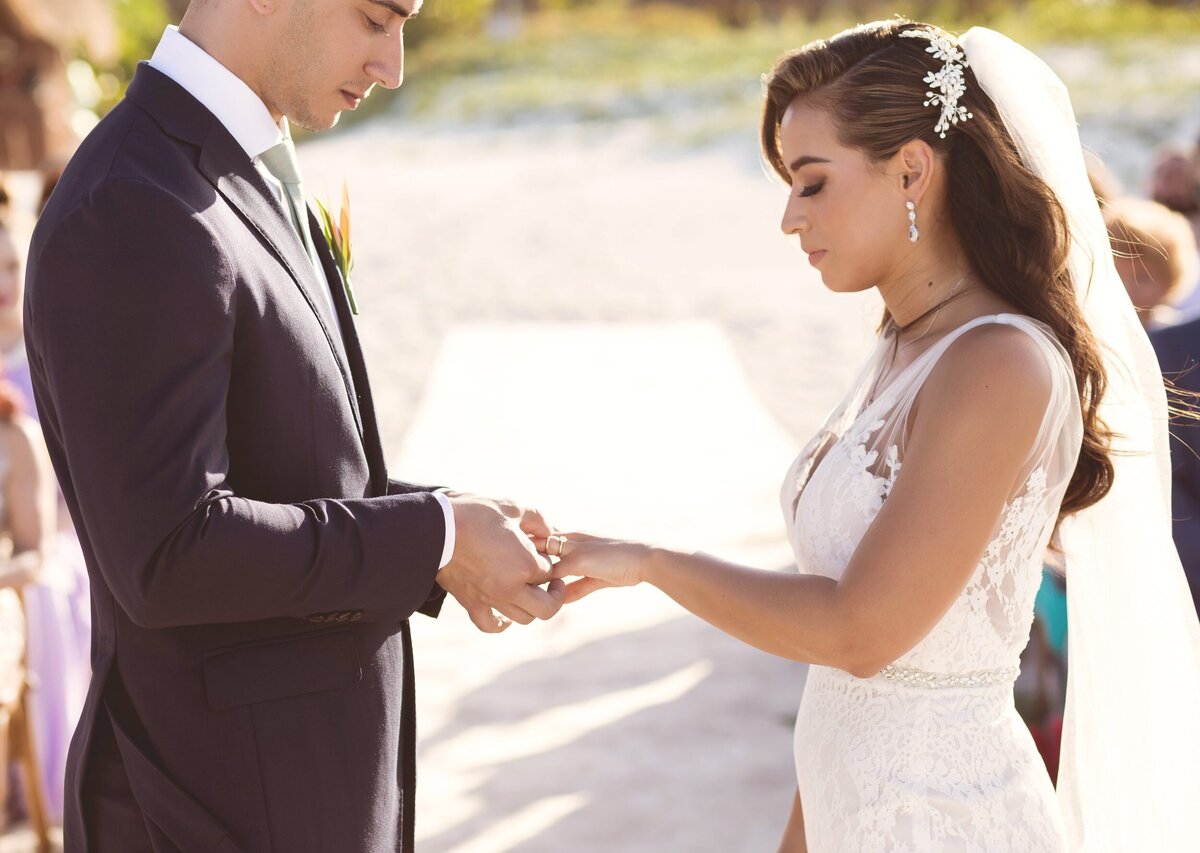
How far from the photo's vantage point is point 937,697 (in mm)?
2229

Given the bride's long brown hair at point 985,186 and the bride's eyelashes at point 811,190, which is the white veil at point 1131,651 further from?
the bride's eyelashes at point 811,190

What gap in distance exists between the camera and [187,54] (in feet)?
6.34

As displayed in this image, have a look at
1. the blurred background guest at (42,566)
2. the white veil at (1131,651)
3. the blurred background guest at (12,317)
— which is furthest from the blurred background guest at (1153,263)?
the blurred background guest at (12,317)

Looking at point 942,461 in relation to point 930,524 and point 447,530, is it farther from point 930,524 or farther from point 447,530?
point 447,530

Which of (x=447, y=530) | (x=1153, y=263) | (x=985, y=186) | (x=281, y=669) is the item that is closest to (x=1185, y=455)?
(x=985, y=186)

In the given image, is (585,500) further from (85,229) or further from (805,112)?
(85,229)

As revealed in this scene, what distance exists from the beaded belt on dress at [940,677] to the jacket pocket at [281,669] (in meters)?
0.91

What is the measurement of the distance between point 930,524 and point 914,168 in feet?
2.01

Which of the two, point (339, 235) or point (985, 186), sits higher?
point (339, 235)

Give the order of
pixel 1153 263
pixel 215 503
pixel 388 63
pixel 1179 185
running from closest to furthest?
pixel 215 503
pixel 388 63
pixel 1153 263
pixel 1179 185

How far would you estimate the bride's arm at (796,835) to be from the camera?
8.12 ft

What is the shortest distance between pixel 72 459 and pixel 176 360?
19 centimetres

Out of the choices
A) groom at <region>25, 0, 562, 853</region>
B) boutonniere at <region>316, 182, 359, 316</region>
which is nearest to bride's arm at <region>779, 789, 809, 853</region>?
groom at <region>25, 0, 562, 853</region>

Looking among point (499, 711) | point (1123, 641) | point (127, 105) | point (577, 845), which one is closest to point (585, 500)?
point (499, 711)
